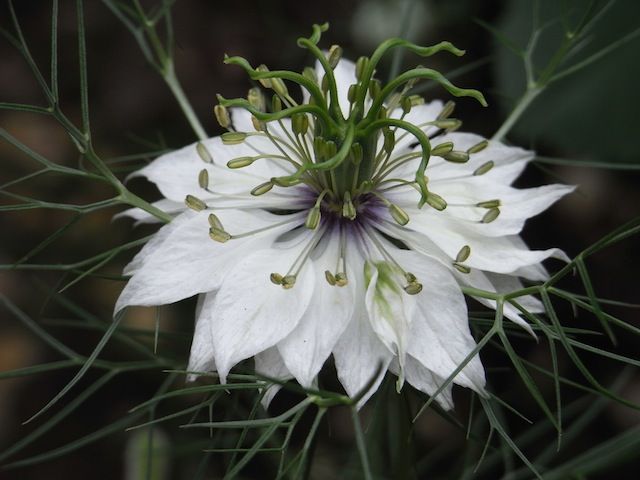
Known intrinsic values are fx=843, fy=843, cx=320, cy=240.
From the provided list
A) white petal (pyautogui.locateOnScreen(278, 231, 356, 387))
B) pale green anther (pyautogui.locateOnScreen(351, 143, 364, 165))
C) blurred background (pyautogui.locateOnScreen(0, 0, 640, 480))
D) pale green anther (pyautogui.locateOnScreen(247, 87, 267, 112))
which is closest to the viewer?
white petal (pyautogui.locateOnScreen(278, 231, 356, 387))

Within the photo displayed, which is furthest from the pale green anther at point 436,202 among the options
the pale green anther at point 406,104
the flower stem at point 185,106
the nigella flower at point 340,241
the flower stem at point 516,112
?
the flower stem at point 185,106

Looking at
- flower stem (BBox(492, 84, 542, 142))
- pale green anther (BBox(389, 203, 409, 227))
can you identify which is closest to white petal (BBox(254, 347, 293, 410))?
pale green anther (BBox(389, 203, 409, 227))

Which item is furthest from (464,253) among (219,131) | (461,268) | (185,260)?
(219,131)

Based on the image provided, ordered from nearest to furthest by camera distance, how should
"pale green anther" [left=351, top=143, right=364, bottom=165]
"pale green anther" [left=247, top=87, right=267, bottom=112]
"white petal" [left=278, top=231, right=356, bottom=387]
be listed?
1. "white petal" [left=278, top=231, right=356, bottom=387]
2. "pale green anther" [left=351, top=143, right=364, bottom=165]
3. "pale green anther" [left=247, top=87, right=267, bottom=112]

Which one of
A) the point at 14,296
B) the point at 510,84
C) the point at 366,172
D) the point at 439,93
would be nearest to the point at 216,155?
the point at 366,172

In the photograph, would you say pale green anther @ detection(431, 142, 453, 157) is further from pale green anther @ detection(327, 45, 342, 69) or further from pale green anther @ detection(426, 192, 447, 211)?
pale green anther @ detection(327, 45, 342, 69)

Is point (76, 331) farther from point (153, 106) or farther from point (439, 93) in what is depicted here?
point (439, 93)

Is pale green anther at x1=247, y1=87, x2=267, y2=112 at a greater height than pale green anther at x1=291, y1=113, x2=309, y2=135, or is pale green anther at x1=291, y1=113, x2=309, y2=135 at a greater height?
pale green anther at x1=291, y1=113, x2=309, y2=135

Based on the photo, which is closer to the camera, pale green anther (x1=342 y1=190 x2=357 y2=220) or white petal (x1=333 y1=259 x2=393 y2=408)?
white petal (x1=333 y1=259 x2=393 y2=408)

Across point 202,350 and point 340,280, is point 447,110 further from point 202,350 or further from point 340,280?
point 202,350

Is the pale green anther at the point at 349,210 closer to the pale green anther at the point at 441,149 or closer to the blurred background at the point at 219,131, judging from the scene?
the pale green anther at the point at 441,149
